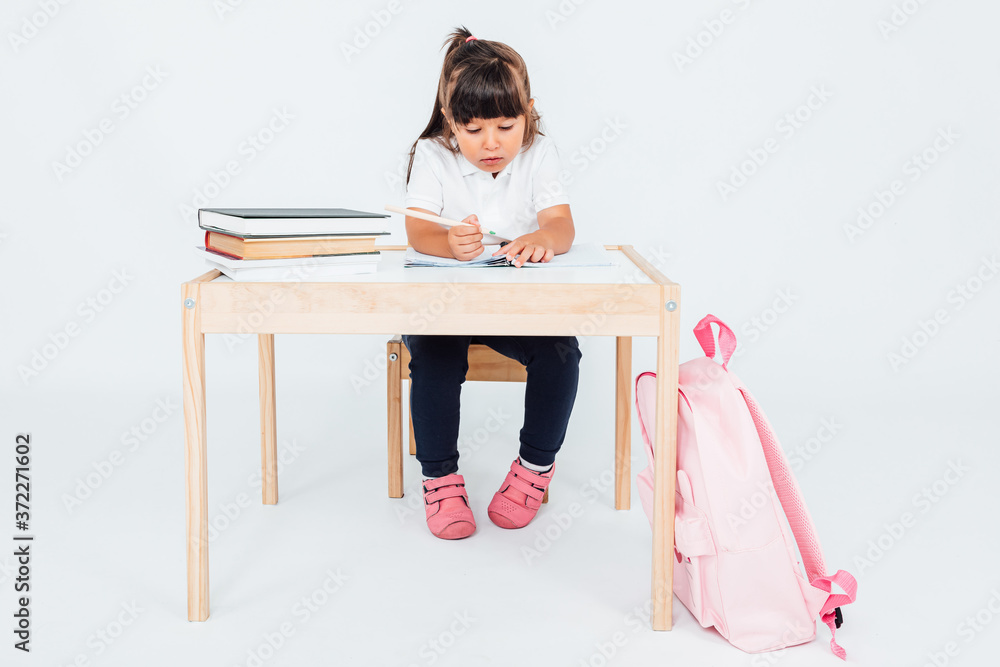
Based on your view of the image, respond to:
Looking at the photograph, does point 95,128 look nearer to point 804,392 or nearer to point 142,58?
point 142,58

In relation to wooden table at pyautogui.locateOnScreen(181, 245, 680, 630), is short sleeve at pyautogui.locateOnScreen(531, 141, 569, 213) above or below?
above

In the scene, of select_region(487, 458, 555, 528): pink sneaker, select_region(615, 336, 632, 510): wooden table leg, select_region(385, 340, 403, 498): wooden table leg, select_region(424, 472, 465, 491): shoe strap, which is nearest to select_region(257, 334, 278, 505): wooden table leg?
select_region(385, 340, 403, 498): wooden table leg

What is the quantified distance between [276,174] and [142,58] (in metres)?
0.43

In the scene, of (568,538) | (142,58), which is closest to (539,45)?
(142,58)

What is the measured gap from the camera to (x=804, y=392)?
242 centimetres

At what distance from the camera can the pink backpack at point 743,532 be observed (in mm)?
1285

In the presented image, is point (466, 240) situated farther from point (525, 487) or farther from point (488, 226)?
point (525, 487)

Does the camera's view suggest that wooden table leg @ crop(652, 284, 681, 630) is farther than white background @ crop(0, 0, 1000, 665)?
No

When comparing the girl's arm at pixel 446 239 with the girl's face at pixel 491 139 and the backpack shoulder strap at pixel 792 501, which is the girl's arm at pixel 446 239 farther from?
the backpack shoulder strap at pixel 792 501

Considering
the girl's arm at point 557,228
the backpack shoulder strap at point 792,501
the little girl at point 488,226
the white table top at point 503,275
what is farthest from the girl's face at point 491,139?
the backpack shoulder strap at point 792,501

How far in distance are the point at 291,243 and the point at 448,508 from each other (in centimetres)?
60

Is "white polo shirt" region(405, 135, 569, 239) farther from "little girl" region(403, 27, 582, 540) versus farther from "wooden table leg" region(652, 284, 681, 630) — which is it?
"wooden table leg" region(652, 284, 681, 630)

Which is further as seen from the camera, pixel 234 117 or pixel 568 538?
pixel 234 117

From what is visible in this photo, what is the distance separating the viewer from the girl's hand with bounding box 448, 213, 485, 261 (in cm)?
149
